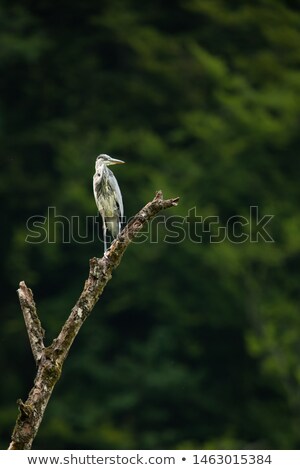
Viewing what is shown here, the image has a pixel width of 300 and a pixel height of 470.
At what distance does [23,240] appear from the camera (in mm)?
21172

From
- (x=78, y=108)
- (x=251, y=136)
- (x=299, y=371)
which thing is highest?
(x=78, y=108)

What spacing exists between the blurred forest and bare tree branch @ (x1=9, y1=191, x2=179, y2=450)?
12.7m

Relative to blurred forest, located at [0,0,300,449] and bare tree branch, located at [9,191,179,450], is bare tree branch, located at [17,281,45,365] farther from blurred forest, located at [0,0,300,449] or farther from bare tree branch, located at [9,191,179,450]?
blurred forest, located at [0,0,300,449]

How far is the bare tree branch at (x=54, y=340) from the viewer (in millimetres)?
5438

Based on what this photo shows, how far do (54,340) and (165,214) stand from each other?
14.2m

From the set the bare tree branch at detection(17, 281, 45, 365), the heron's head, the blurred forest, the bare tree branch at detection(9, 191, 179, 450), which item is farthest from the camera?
the blurred forest

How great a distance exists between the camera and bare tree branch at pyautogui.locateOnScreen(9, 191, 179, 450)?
17.8 feet

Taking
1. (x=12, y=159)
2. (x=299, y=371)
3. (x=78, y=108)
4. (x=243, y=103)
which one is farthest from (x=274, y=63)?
(x=299, y=371)

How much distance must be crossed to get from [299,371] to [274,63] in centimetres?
724

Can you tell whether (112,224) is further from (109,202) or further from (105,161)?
(105,161)

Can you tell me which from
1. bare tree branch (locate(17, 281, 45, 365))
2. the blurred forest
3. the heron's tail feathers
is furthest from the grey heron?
the blurred forest

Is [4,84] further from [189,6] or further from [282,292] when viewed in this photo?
[282,292]

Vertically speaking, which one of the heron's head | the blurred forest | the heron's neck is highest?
the blurred forest

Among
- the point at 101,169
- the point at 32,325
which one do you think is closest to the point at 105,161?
the point at 101,169
